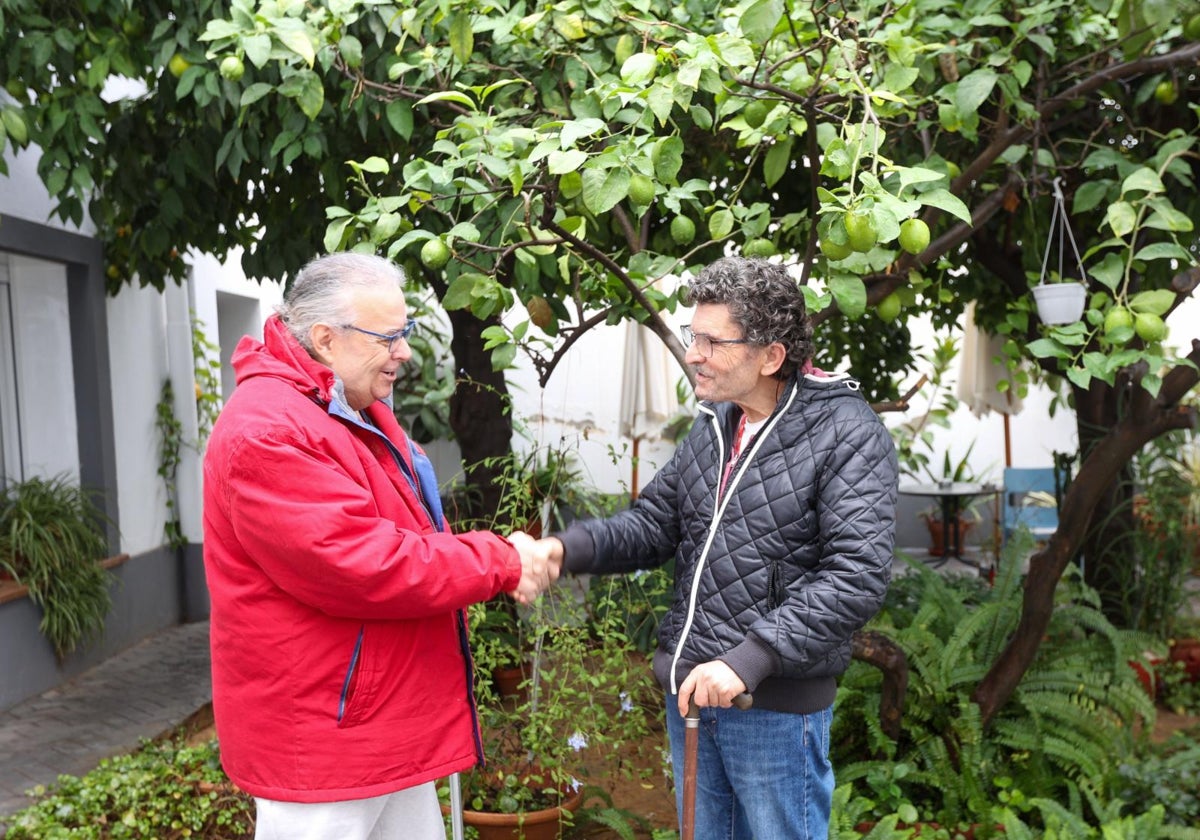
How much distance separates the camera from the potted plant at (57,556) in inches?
241

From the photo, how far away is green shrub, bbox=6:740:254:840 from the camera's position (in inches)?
160

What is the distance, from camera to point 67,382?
23.5ft

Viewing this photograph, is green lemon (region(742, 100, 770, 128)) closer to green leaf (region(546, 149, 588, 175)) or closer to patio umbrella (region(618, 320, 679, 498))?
green leaf (region(546, 149, 588, 175))

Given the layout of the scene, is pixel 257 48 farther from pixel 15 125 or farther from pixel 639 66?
pixel 15 125

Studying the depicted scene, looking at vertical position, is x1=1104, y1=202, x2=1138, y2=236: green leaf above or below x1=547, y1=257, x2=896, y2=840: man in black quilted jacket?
above

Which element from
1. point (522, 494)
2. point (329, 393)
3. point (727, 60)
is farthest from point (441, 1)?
point (522, 494)

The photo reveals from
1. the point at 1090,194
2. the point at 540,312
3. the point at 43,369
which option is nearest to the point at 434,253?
the point at 540,312

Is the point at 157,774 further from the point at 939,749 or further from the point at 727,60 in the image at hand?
the point at 727,60

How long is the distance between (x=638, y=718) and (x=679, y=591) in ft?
5.27

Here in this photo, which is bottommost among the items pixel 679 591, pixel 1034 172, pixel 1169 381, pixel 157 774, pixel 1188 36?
pixel 157 774

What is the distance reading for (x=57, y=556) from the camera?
6211 millimetres

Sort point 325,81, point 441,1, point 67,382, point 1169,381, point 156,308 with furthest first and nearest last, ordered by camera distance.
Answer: point 156,308 → point 67,382 → point 325,81 → point 1169,381 → point 441,1

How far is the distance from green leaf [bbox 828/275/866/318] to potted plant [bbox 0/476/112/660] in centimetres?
500

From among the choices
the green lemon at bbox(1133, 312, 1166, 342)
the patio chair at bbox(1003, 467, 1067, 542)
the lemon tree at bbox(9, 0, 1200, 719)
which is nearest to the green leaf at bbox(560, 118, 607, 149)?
the lemon tree at bbox(9, 0, 1200, 719)
